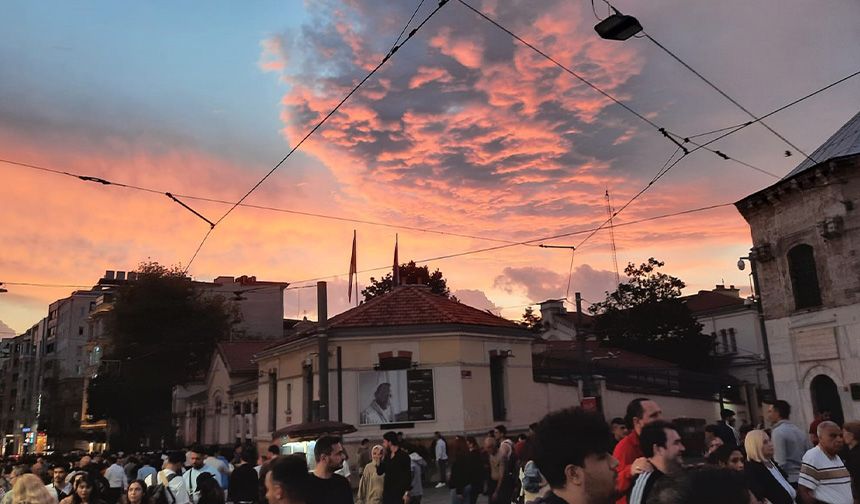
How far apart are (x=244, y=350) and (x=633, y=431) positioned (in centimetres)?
3484

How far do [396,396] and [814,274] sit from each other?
15.2 m

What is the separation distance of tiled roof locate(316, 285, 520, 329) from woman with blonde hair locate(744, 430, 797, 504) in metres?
18.0

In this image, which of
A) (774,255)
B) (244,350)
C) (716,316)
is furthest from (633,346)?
(244,350)

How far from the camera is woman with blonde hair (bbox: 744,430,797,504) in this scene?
526cm

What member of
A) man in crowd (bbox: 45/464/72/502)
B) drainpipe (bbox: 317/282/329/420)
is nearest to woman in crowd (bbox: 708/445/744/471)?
man in crowd (bbox: 45/464/72/502)

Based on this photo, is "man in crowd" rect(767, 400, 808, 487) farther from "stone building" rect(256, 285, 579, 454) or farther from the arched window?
the arched window

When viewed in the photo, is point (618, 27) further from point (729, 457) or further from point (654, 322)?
point (654, 322)

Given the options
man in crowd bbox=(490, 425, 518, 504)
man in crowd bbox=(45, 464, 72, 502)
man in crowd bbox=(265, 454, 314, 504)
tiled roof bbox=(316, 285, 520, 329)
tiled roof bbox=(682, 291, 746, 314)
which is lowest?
man in crowd bbox=(490, 425, 518, 504)

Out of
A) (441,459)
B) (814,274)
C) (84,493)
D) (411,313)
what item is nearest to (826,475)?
(84,493)

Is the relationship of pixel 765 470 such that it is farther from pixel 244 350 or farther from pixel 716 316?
pixel 716 316

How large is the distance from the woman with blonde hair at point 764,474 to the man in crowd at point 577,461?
9.80 ft

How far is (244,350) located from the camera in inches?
1468

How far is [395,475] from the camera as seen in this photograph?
966 cm

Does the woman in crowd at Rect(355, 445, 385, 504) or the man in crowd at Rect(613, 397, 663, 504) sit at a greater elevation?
the man in crowd at Rect(613, 397, 663, 504)
